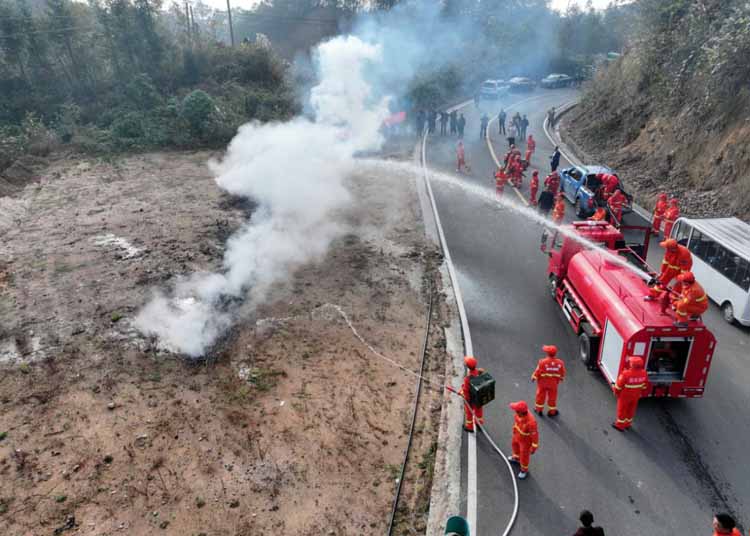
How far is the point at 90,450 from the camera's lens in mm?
8180

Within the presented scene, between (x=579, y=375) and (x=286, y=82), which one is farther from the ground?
(x=286, y=82)

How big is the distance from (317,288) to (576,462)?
7.42 m

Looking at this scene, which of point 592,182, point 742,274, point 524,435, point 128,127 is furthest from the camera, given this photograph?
point 128,127

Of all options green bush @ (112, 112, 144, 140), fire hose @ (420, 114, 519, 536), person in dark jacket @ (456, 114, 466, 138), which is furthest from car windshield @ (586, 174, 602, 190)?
green bush @ (112, 112, 144, 140)

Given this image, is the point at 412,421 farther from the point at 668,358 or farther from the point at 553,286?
the point at 553,286

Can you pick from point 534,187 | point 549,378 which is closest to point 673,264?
point 549,378

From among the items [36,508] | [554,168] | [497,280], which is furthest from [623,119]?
[36,508]

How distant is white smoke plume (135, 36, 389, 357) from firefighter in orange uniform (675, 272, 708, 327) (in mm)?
8675

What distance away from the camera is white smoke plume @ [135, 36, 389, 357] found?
38.4 ft

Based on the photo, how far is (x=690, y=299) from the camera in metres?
8.20

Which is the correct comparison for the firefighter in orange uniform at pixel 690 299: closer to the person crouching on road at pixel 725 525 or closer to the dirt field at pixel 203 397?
the person crouching on road at pixel 725 525

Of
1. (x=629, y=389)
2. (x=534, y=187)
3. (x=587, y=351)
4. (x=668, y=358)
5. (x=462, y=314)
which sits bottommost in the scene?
(x=462, y=314)

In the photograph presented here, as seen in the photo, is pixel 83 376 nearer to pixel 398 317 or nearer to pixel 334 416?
pixel 334 416

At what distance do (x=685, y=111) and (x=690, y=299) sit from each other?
56.9 ft
